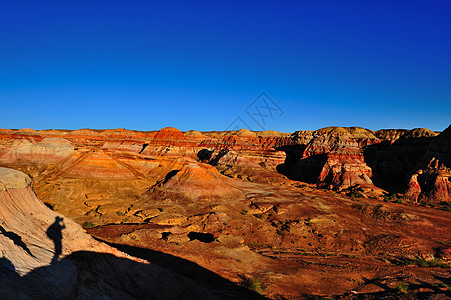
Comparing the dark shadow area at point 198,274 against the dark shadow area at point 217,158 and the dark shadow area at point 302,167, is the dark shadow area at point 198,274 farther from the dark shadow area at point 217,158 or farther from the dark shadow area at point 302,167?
the dark shadow area at point 217,158

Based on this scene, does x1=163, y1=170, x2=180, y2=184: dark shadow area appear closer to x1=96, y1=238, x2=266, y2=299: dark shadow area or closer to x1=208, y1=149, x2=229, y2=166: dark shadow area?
x1=96, y1=238, x2=266, y2=299: dark shadow area

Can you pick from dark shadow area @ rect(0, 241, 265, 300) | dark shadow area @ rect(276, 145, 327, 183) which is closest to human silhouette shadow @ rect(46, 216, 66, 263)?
dark shadow area @ rect(0, 241, 265, 300)

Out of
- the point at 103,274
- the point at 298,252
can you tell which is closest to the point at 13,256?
the point at 103,274

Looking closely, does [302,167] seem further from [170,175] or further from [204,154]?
[170,175]

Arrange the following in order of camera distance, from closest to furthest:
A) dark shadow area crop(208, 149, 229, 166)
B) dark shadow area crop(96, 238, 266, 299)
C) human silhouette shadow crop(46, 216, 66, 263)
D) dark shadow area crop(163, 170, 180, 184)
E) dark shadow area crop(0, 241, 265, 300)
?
1. dark shadow area crop(0, 241, 265, 300)
2. human silhouette shadow crop(46, 216, 66, 263)
3. dark shadow area crop(96, 238, 266, 299)
4. dark shadow area crop(163, 170, 180, 184)
5. dark shadow area crop(208, 149, 229, 166)

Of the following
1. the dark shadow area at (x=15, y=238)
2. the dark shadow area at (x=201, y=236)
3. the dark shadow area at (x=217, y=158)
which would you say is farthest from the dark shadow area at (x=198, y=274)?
the dark shadow area at (x=217, y=158)

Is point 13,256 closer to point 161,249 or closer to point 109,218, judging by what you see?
point 161,249

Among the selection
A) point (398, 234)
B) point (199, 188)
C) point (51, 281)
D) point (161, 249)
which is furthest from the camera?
point (199, 188)
